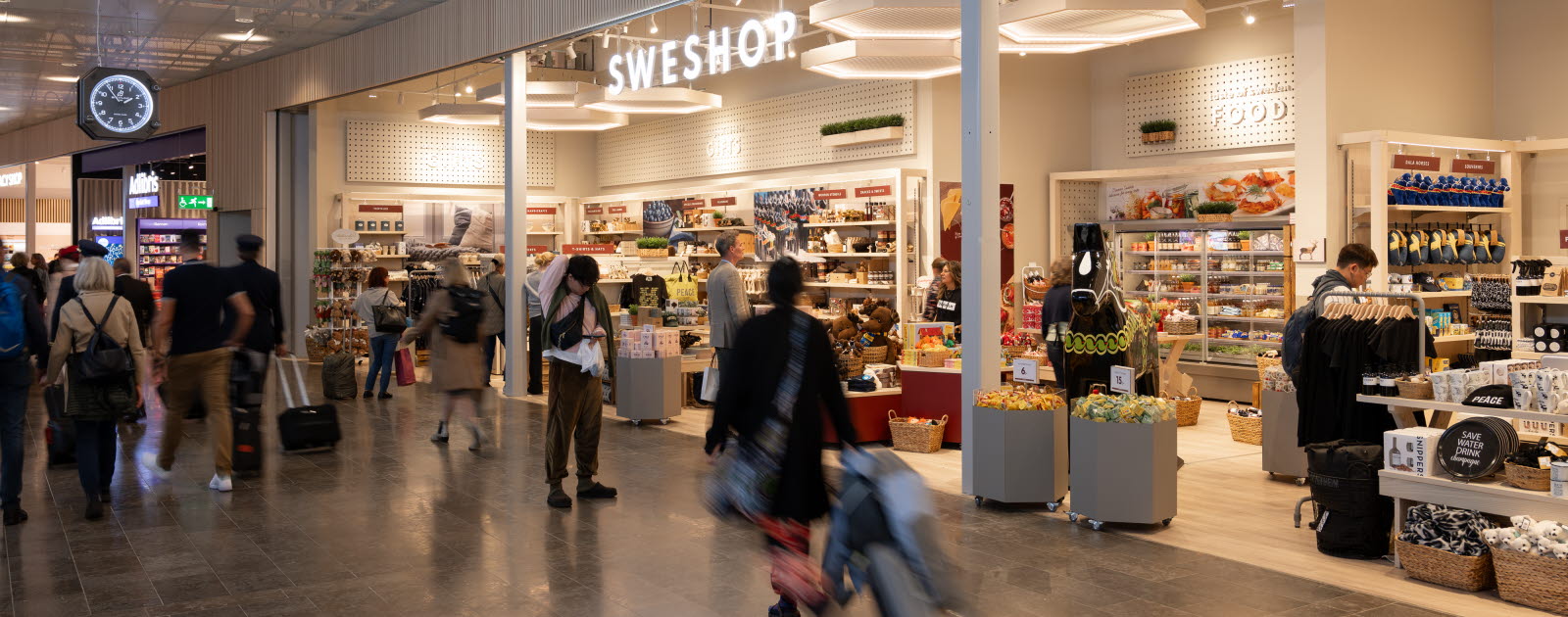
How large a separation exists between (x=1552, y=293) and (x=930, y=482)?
14.7 feet

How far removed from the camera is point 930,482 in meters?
7.34

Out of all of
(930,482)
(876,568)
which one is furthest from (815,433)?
(930,482)

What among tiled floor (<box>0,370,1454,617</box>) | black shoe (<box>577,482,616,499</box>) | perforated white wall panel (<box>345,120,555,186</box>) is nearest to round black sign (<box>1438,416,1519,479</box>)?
tiled floor (<box>0,370,1454,617</box>)

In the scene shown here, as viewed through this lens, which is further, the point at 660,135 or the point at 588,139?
the point at 588,139

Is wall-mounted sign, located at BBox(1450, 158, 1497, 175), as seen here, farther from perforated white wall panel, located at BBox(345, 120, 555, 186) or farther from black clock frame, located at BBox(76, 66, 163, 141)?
perforated white wall panel, located at BBox(345, 120, 555, 186)

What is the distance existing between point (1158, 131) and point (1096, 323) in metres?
6.07

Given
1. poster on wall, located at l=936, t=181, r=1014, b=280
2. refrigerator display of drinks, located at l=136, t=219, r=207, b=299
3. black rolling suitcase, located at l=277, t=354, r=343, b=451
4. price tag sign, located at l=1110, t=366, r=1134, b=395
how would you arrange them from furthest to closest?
refrigerator display of drinks, located at l=136, t=219, r=207, b=299, poster on wall, located at l=936, t=181, r=1014, b=280, black rolling suitcase, located at l=277, t=354, r=343, b=451, price tag sign, located at l=1110, t=366, r=1134, b=395

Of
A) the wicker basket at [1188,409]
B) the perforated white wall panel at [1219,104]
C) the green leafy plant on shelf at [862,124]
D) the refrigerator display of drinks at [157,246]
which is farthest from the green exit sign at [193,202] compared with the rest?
the wicker basket at [1188,409]

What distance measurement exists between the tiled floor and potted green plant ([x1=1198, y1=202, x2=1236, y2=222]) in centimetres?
573

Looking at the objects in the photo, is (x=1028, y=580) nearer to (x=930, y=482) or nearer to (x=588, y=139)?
(x=930, y=482)

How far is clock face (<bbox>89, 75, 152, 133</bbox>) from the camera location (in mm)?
11898

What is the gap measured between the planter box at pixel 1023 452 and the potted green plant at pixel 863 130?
620cm

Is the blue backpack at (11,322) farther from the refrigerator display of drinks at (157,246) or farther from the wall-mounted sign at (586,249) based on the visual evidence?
the refrigerator display of drinks at (157,246)

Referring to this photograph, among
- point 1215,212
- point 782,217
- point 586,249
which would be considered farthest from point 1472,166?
point 586,249
